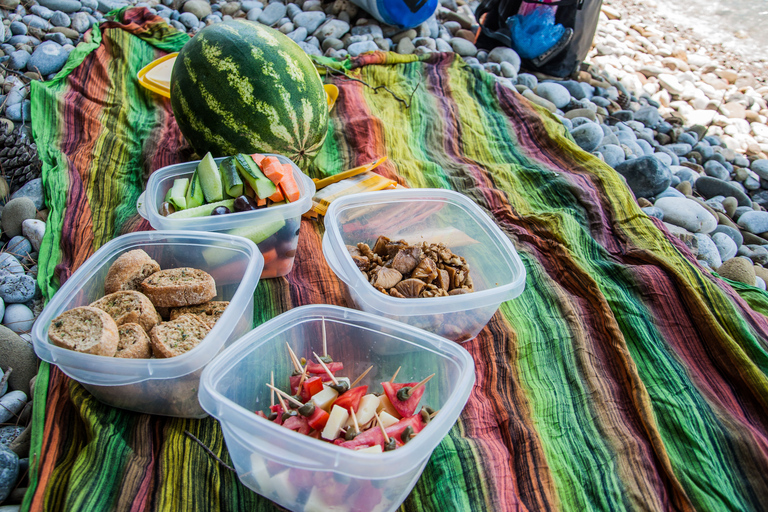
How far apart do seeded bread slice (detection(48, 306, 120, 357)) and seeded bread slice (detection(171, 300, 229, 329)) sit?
17cm

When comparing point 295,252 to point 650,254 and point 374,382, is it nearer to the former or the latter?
point 374,382

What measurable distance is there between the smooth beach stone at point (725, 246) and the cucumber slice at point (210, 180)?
213 centimetres

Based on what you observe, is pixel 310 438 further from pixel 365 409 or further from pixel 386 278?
pixel 386 278

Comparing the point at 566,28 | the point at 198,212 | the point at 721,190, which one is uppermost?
the point at 566,28

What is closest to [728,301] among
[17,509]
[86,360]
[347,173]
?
[347,173]

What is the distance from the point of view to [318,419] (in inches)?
45.3

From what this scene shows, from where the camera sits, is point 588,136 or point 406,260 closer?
point 406,260

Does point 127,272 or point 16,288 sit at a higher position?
point 127,272

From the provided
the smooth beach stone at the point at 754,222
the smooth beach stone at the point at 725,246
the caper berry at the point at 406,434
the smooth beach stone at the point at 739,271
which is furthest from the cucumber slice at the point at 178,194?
the smooth beach stone at the point at 754,222

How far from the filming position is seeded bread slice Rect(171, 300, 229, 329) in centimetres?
Answer: 136

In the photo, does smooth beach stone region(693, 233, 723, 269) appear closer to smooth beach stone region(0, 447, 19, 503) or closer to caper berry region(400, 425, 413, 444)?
caper berry region(400, 425, 413, 444)

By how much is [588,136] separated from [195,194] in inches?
83.2

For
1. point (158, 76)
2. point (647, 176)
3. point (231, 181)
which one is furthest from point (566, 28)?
point (231, 181)

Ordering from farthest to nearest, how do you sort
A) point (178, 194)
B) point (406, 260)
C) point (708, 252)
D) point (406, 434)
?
point (708, 252), point (178, 194), point (406, 260), point (406, 434)
